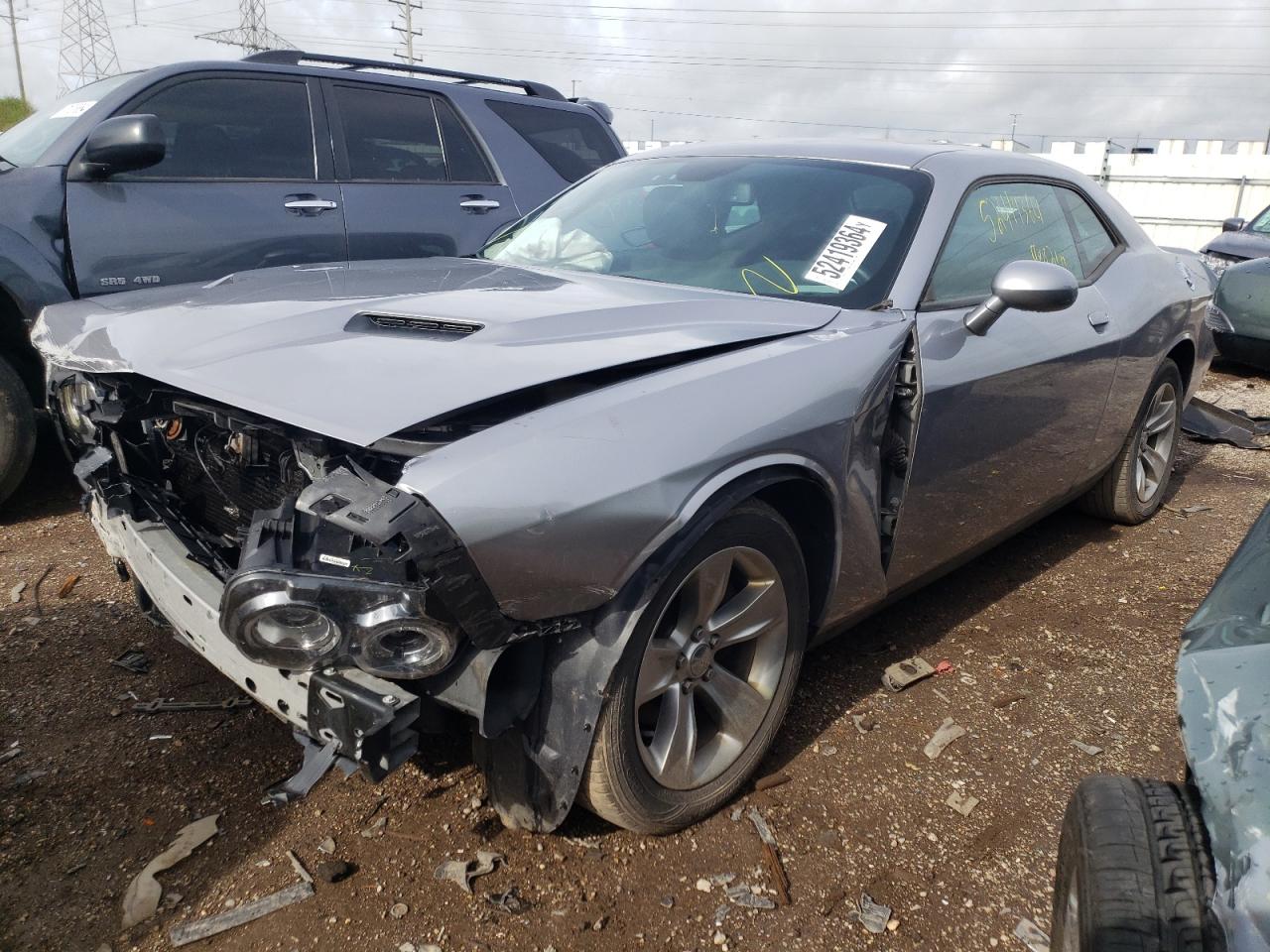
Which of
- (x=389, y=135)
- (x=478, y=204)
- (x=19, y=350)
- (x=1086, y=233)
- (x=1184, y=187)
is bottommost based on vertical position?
(x=1184, y=187)

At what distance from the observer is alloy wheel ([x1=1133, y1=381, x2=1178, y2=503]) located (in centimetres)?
441

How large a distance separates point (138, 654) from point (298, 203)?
97.2 inches

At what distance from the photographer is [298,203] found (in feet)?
15.1

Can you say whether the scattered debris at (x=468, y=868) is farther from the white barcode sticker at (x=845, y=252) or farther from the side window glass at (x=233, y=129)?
the side window glass at (x=233, y=129)

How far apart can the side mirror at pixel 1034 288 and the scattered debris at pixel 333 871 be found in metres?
2.24

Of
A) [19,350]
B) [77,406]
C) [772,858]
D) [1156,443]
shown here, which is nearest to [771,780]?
[772,858]

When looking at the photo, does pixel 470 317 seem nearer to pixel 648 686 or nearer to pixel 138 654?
pixel 648 686

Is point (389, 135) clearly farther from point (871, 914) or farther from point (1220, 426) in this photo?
point (1220, 426)

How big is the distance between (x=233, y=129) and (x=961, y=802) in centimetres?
429

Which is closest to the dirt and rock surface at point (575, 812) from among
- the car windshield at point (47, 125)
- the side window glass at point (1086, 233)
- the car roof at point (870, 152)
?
the side window glass at point (1086, 233)

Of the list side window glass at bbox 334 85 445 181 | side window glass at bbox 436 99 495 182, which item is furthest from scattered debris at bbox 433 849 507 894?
side window glass at bbox 436 99 495 182

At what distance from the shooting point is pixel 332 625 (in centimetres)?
172

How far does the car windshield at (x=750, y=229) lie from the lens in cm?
278

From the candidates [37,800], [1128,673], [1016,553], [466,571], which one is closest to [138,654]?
[37,800]
